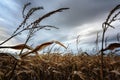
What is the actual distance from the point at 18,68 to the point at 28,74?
8.0 inches

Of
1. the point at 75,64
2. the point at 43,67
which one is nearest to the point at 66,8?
the point at 43,67

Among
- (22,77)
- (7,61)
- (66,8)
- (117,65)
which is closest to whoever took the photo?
(66,8)

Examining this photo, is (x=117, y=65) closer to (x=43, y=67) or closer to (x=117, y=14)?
(x=43, y=67)

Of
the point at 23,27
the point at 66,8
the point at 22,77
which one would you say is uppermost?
the point at 66,8

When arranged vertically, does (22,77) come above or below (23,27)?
below

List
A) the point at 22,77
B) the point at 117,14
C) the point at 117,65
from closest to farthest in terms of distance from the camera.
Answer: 1. the point at 117,14
2. the point at 22,77
3. the point at 117,65

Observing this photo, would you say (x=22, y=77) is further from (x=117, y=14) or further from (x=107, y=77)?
(x=117, y=14)

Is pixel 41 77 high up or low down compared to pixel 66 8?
down

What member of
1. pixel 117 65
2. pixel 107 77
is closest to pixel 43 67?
pixel 107 77

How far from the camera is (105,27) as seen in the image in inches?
99.0

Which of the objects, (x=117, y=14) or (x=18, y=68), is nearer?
(x=117, y=14)

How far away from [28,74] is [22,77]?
0.13 metres

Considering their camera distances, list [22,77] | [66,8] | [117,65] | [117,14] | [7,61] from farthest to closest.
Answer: [117,65] < [7,61] < [22,77] < [117,14] < [66,8]

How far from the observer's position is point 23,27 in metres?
2.06
